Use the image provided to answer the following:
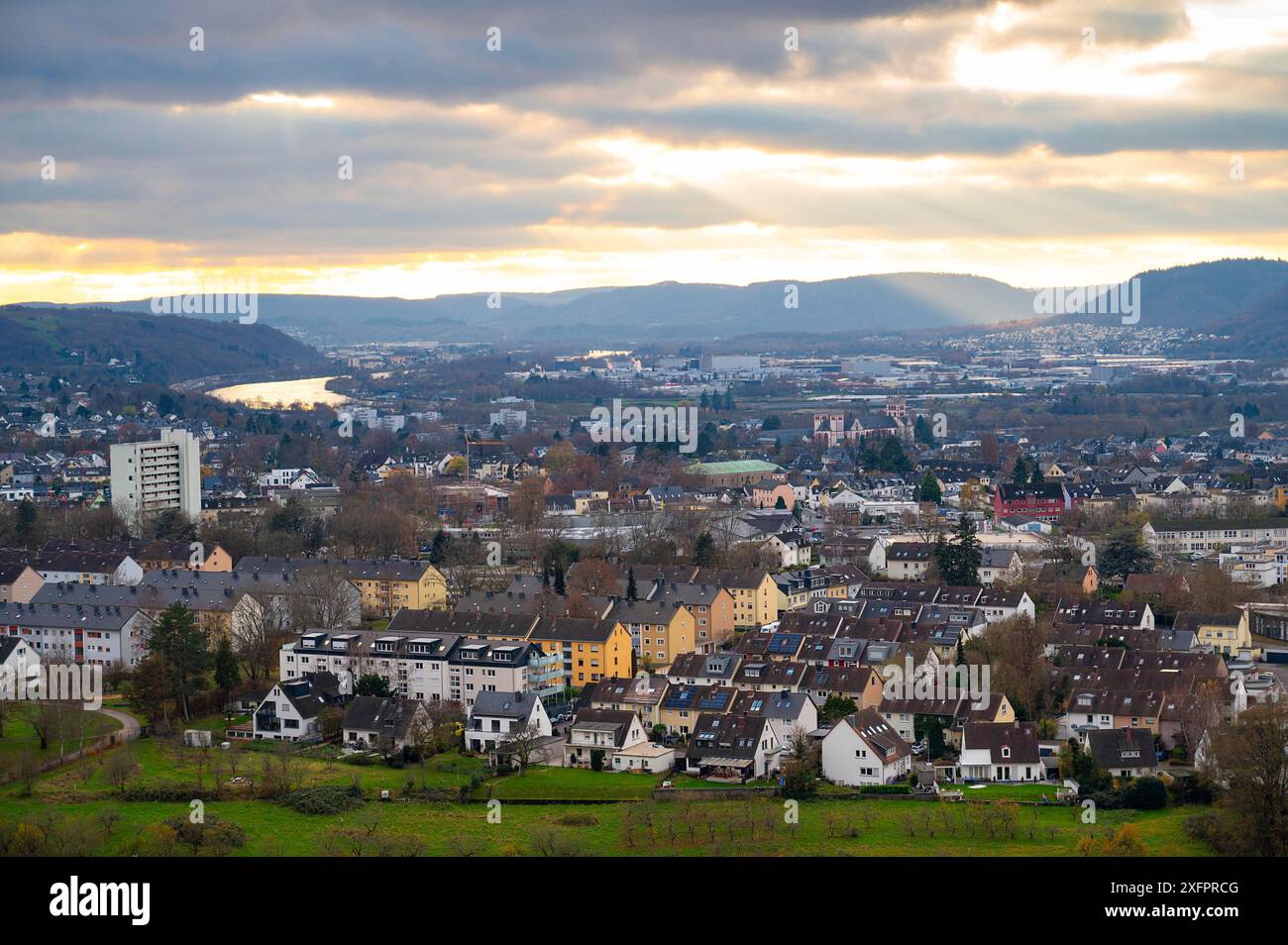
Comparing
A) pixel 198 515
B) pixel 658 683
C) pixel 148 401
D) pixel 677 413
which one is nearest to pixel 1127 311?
pixel 677 413

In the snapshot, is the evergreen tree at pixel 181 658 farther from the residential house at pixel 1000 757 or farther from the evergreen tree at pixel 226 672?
the residential house at pixel 1000 757

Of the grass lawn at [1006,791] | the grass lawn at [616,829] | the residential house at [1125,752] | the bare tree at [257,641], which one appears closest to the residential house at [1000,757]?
the grass lawn at [1006,791]

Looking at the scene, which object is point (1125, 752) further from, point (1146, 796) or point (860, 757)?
point (860, 757)

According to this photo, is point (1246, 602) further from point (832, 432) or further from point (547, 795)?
point (832, 432)

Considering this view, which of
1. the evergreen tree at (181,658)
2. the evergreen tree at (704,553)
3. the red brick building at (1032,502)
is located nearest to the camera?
the evergreen tree at (181,658)

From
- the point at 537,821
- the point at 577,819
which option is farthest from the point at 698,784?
the point at 537,821

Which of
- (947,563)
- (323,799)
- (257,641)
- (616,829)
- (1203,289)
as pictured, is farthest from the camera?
(1203,289)
